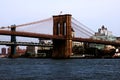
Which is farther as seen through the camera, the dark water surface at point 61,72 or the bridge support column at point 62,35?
the bridge support column at point 62,35

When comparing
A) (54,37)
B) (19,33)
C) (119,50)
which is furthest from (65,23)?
(119,50)

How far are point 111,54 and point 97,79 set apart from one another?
91205mm

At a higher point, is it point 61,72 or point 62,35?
point 62,35

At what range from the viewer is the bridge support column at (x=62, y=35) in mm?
98262

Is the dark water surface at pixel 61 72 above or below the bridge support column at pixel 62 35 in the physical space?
below

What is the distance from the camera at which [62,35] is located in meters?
101

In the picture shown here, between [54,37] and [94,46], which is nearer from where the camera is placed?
[54,37]

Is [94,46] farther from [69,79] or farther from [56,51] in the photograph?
[69,79]

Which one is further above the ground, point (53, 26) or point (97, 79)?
point (53, 26)

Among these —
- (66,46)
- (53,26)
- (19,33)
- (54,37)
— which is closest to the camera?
(19,33)

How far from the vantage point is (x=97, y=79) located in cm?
3419

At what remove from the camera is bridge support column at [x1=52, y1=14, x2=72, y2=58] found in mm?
98262

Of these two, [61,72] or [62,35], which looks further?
[62,35]

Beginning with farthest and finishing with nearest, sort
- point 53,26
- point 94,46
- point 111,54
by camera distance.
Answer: point 94,46 → point 111,54 → point 53,26
